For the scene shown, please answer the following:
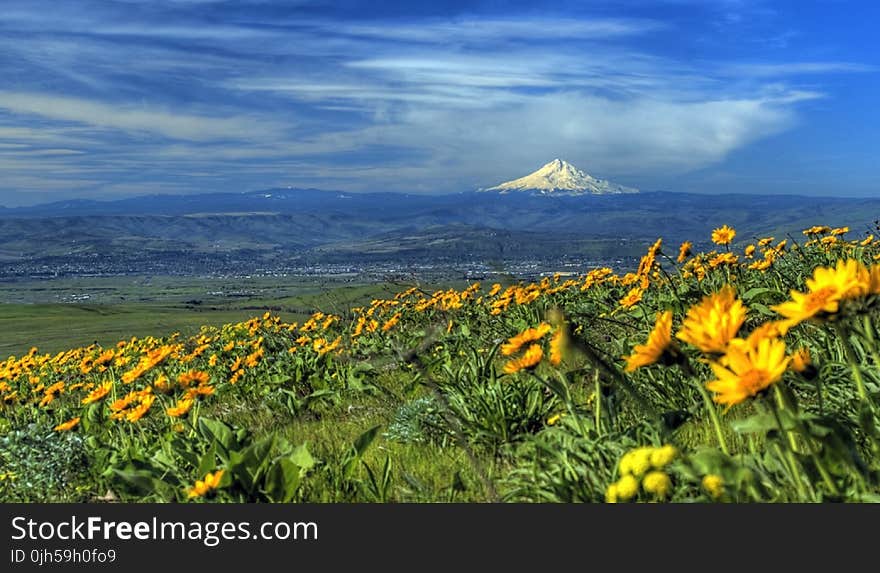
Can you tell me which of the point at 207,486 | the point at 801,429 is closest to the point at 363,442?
the point at 207,486

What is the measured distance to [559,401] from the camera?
5914mm

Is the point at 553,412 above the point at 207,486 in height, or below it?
below

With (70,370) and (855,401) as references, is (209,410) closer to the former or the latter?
(70,370)

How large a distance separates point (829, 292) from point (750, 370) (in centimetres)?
66

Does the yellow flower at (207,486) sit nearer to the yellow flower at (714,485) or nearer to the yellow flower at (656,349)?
the yellow flower at (656,349)

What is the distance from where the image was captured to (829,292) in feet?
9.34

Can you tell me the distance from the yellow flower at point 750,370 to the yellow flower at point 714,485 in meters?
0.46

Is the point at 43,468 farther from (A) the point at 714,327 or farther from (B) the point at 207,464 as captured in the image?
(A) the point at 714,327

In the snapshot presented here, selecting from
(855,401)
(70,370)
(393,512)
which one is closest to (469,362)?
(855,401)

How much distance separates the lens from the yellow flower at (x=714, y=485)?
2793mm

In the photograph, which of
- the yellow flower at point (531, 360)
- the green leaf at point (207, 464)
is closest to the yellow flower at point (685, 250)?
the yellow flower at point (531, 360)

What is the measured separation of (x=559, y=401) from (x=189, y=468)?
2.84 m

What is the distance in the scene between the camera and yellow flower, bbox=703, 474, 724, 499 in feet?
9.16

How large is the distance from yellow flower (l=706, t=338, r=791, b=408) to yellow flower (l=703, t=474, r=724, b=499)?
1.52 feet
